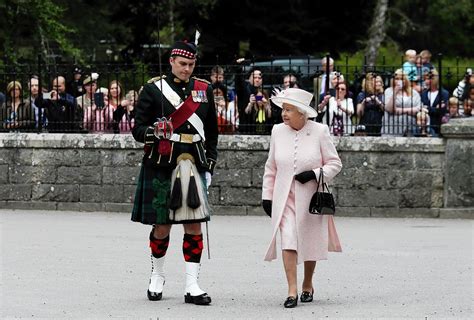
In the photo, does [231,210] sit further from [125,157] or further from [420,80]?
[420,80]

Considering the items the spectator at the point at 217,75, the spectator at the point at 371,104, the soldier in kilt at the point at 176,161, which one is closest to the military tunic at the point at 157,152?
the soldier in kilt at the point at 176,161

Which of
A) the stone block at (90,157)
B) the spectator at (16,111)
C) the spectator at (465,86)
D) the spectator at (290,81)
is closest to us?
the spectator at (290,81)

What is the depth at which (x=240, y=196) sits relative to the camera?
17594 mm

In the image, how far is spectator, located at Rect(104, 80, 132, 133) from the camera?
18.0 meters

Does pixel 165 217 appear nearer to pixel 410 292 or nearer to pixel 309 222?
pixel 309 222

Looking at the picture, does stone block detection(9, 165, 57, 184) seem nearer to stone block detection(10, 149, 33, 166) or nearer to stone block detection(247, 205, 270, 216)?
stone block detection(10, 149, 33, 166)

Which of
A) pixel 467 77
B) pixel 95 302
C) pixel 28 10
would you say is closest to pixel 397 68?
pixel 467 77

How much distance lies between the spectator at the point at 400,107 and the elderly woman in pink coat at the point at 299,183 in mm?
7028

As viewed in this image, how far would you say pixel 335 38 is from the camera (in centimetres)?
3788

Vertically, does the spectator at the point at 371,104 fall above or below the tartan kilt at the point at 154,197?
above

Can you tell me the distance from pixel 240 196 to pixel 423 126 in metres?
2.35

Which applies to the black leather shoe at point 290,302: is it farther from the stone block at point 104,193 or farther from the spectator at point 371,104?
the stone block at point 104,193

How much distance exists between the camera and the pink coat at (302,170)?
1056 centimetres

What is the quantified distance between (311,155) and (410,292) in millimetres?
1403
